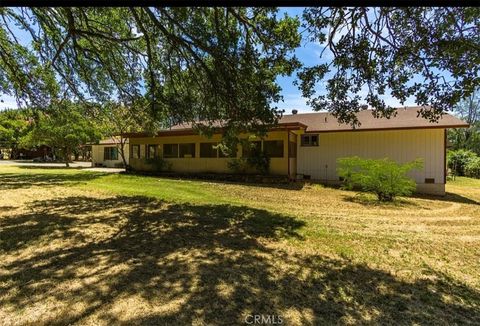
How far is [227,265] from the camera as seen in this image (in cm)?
486

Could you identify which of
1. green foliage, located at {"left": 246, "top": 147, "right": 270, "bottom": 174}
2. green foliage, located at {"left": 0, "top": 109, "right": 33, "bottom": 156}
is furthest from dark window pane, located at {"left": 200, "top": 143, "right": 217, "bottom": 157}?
green foliage, located at {"left": 0, "top": 109, "right": 33, "bottom": 156}

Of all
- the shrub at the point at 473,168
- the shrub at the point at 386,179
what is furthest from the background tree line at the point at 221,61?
the shrub at the point at 473,168

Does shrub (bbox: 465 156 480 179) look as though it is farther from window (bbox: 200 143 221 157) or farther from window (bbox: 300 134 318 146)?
window (bbox: 200 143 221 157)

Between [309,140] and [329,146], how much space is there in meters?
1.23

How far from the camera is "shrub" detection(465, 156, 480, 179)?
29.3 metres

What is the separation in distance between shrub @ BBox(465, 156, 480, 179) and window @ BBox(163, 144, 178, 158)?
2611 centimetres

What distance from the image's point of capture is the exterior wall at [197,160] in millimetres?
17625

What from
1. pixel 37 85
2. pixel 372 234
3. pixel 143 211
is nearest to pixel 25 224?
pixel 143 211

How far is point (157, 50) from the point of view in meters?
9.34

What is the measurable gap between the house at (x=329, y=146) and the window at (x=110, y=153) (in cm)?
1310

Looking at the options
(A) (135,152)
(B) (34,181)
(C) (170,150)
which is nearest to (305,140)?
(C) (170,150)

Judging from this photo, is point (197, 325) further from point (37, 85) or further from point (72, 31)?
point (37, 85)

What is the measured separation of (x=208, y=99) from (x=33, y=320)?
6821 millimetres

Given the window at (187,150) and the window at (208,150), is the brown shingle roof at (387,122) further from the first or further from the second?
the window at (187,150)
